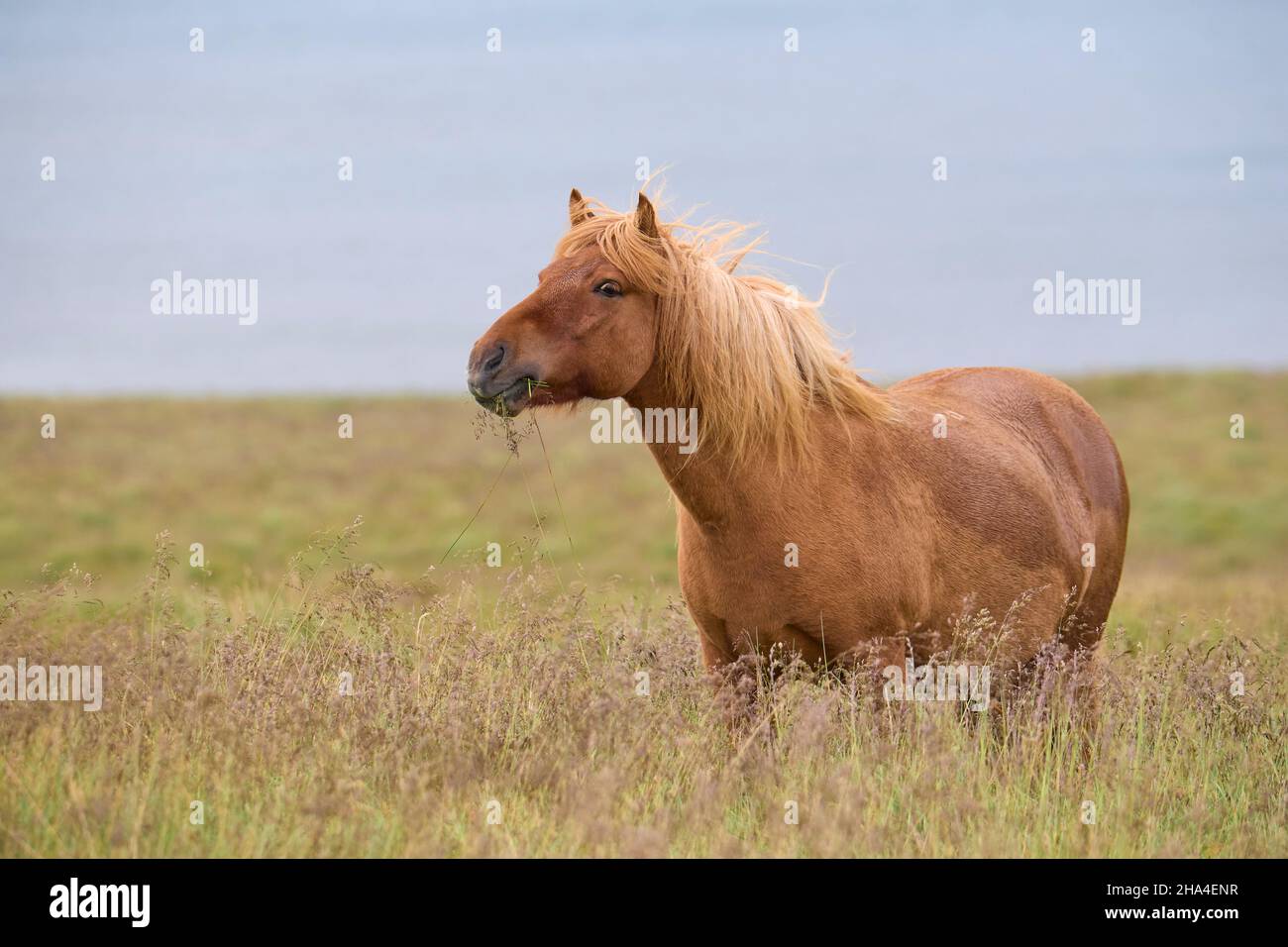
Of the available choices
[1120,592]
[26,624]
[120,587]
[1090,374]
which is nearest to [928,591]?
[26,624]

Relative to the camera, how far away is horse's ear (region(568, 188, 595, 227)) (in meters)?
5.43

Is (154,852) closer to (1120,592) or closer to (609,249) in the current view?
(609,249)

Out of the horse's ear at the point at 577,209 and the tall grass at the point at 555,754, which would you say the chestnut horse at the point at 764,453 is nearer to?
the horse's ear at the point at 577,209

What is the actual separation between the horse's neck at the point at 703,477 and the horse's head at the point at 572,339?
0.23m

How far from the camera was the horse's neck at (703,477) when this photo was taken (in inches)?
203

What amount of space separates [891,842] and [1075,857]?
0.65 meters

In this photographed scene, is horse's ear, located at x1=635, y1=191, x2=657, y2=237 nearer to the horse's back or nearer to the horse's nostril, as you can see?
the horse's nostril

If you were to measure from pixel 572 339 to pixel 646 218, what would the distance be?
Answer: 63 cm

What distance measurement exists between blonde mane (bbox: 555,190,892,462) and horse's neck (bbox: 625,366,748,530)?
0.18 feet

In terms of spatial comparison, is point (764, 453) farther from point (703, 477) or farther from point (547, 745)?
point (547, 745)

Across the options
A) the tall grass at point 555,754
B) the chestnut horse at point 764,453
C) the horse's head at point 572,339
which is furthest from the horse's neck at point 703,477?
the tall grass at point 555,754

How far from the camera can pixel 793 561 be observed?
5.12 metres

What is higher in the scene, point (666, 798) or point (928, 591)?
point (928, 591)

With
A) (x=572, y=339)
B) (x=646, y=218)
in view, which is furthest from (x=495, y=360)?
(x=646, y=218)
